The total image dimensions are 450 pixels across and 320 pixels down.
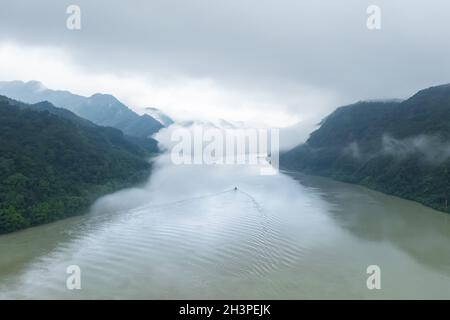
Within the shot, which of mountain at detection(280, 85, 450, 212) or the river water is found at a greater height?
mountain at detection(280, 85, 450, 212)

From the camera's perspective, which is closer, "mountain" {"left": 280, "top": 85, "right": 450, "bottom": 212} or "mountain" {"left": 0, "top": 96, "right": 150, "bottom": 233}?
"mountain" {"left": 0, "top": 96, "right": 150, "bottom": 233}

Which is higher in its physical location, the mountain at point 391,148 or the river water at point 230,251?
the mountain at point 391,148

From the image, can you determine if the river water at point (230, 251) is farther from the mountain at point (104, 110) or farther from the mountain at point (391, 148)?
the mountain at point (104, 110)

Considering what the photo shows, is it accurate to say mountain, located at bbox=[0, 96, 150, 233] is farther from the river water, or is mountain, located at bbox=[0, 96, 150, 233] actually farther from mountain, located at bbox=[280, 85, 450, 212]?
mountain, located at bbox=[280, 85, 450, 212]

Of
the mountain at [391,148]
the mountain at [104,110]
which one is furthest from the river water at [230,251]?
the mountain at [104,110]

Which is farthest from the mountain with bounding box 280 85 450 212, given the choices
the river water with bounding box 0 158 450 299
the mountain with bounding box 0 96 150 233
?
the mountain with bounding box 0 96 150 233

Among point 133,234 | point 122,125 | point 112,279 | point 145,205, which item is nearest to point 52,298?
point 112,279
